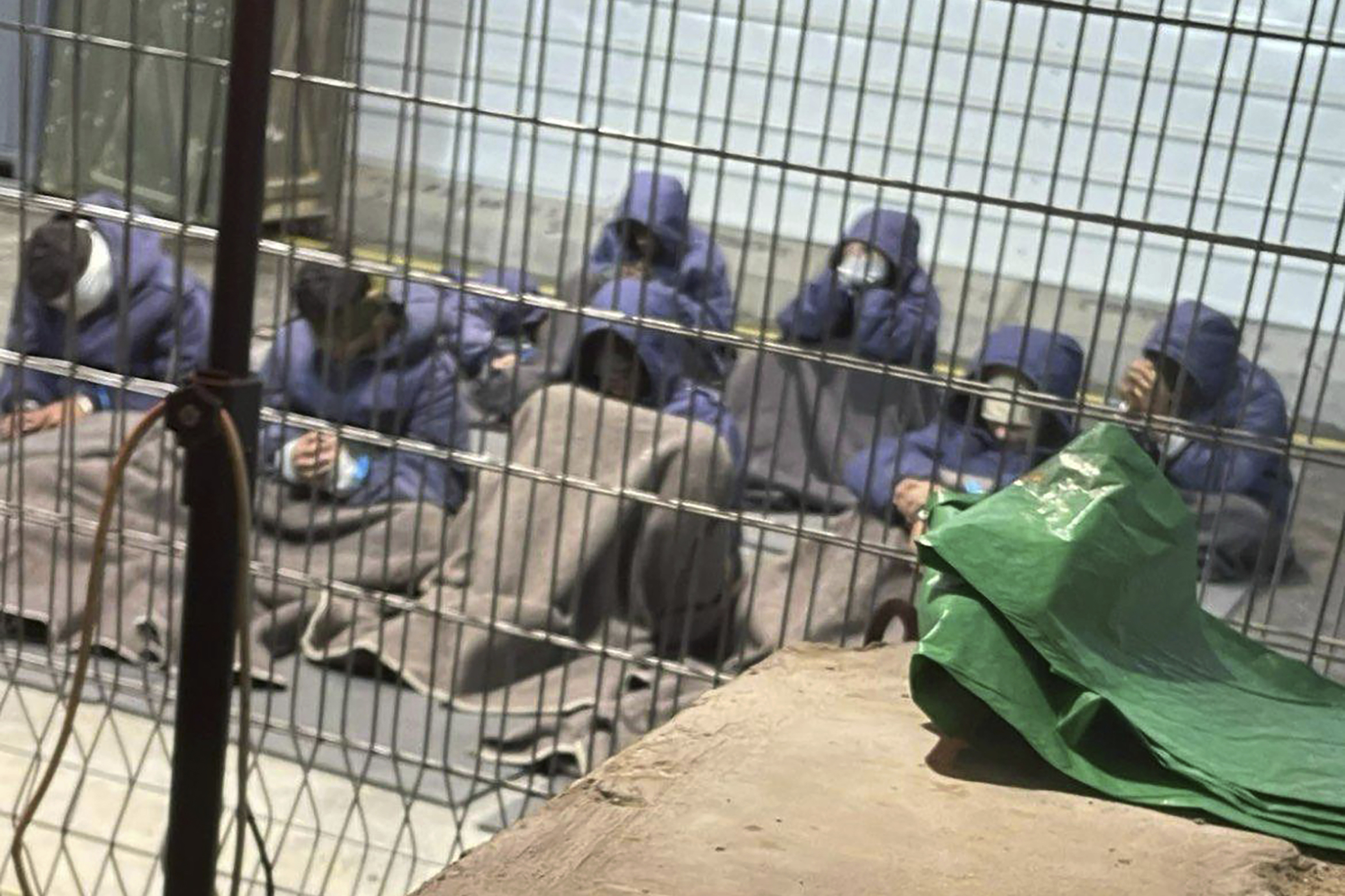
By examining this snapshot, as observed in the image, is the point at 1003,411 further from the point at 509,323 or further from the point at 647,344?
the point at 509,323

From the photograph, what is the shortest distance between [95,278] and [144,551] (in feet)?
3.55

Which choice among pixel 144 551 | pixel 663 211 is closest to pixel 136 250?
pixel 144 551

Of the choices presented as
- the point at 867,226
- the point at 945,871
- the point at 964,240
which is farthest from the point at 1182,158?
the point at 945,871

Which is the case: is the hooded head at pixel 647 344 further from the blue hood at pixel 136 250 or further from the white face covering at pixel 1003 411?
the blue hood at pixel 136 250

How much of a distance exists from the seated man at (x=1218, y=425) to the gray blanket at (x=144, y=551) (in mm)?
1348

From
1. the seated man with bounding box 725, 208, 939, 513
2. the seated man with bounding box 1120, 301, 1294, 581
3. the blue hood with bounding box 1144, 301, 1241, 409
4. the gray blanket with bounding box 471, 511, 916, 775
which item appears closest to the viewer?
the seated man with bounding box 1120, 301, 1294, 581

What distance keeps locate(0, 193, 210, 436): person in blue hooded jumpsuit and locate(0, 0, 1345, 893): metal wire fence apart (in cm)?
A: 2

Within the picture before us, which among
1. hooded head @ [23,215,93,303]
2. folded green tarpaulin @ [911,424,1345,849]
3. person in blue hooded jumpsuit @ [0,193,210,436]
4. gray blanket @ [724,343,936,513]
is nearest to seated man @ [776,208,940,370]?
gray blanket @ [724,343,936,513]

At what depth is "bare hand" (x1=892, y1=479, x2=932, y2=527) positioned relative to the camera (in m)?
3.20

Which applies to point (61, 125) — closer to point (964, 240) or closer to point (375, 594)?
point (964, 240)

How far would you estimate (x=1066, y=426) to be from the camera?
2.99 metres

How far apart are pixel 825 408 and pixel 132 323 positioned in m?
1.94

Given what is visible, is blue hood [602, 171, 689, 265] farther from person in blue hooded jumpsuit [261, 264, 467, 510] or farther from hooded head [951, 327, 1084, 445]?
hooded head [951, 327, 1084, 445]

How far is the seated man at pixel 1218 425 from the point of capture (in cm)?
259
